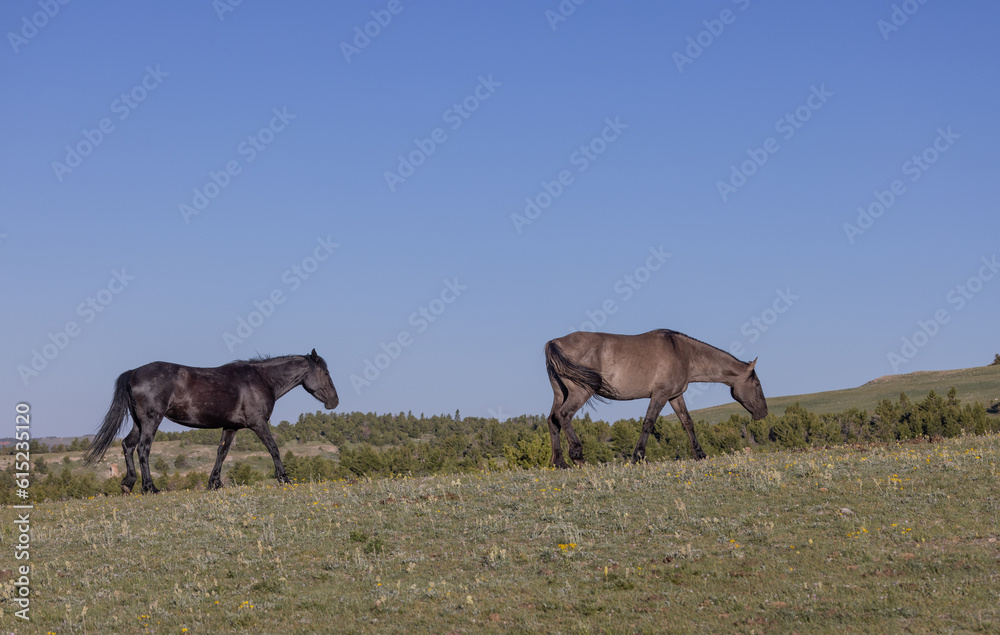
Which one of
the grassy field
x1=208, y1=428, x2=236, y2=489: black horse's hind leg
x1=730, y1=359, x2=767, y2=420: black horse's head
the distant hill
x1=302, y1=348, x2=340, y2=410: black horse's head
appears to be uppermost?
the distant hill

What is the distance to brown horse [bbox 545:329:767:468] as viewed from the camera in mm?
19766

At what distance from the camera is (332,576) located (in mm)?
10789

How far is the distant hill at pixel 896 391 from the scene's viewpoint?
285 feet

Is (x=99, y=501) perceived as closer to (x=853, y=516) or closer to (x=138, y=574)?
(x=138, y=574)

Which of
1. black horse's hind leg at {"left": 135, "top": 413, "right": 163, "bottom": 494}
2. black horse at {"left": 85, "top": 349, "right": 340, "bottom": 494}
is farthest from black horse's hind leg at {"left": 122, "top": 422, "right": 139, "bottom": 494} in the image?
black horse's hind leg at {"left": 135, "top": 413, "right": 163, "bottom": 494}

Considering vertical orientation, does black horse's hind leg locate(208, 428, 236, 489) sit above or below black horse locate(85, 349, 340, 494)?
below

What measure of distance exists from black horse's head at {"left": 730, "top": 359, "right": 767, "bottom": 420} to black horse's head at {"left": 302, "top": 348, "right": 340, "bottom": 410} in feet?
33.2

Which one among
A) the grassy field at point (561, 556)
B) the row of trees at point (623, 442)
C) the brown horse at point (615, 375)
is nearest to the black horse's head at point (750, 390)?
the brown horse at point (615, 375)

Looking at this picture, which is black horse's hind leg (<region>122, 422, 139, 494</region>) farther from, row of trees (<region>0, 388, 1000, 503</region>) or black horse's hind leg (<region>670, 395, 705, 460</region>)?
row of trees (<region>0, 388, 1000, 503</region>)

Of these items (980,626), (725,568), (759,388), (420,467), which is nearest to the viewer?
(980,626)

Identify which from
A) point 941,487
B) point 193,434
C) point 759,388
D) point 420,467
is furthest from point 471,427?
point 941,487

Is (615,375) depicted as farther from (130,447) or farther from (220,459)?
(130,447)

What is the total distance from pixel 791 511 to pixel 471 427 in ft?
330

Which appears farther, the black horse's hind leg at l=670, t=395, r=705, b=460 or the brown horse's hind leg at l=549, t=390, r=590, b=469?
the black horse's hind leg at l=670, t=395, r=705, b=460
